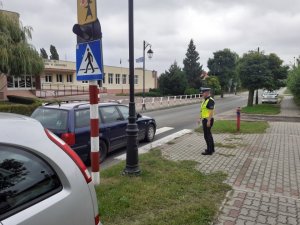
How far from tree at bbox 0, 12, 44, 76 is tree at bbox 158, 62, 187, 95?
2522 centimetres

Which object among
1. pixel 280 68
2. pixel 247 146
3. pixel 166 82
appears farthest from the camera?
pixel 166 82

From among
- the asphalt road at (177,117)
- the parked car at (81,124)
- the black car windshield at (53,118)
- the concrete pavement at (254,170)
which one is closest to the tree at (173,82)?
the asphalt road at (177,117)

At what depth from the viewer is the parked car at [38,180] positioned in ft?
5.48

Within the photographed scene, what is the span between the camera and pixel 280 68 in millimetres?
23938

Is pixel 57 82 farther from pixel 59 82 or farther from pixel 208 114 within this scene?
pixel 208 114

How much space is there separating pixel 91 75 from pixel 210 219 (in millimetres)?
2780

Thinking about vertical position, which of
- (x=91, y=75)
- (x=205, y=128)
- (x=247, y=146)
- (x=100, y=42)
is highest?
(x=100, y=42)

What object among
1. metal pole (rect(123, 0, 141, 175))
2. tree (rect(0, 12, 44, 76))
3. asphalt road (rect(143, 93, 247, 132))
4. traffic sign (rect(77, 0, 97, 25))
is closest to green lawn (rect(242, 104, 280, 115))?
asphalt road (rect(143, 93, 247, 132))

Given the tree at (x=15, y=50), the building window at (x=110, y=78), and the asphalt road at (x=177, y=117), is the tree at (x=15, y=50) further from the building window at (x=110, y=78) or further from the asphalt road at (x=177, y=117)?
the building window at (x=110, y=78)

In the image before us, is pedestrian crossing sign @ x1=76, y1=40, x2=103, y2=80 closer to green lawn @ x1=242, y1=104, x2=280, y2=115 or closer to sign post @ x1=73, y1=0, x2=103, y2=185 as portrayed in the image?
sign post @ x1=73, y1=0, x2=103, y2=185

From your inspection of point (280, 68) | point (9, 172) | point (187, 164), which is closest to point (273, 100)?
point (280, 68)

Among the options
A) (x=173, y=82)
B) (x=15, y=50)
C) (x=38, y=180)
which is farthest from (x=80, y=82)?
(x=38, y=180)

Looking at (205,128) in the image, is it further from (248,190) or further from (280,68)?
(280,68)

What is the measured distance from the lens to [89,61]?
15.8ft
